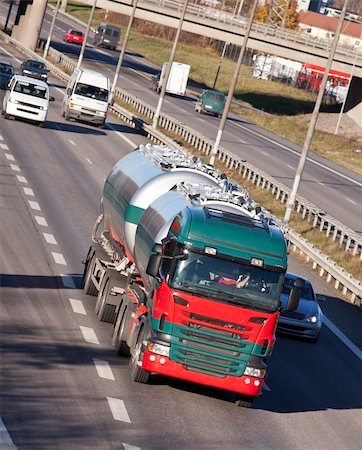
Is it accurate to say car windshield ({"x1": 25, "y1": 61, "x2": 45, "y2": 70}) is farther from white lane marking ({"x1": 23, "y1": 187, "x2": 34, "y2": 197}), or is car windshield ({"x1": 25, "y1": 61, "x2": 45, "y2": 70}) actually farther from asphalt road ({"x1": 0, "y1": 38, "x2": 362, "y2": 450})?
asphalt road ({"x1": 0, "y1": 38, "x2": 362, "y2": 450})

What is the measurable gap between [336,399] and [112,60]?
109m

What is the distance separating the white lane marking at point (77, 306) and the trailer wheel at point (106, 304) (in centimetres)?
32

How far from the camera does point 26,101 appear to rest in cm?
5634

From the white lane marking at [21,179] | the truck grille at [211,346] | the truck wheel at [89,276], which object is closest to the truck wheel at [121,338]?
the truck grille at [211,346]

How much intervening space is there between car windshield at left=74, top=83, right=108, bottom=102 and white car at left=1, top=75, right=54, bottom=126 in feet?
18.9

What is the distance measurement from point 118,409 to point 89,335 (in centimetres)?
432

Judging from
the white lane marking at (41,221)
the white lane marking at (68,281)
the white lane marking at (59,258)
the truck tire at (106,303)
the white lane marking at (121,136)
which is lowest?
the white lane marking at (121,136)

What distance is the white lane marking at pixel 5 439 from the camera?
13680 mm

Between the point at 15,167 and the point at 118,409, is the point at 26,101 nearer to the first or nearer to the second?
the point at 15,167

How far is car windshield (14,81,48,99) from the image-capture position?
5666cm

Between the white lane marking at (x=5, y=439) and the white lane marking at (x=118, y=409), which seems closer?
the white lane marking at (x=5, y=439)

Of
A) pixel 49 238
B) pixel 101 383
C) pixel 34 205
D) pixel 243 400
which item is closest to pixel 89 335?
pixel 101 383

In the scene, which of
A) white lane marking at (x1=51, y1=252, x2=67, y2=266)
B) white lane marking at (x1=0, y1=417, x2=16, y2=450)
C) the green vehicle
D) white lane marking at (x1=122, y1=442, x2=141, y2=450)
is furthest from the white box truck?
white lane marking at (x1=0, y1=417, x2=16, y2=450)

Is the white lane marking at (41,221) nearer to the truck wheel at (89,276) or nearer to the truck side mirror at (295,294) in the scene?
the truck wheel at (89,276)
